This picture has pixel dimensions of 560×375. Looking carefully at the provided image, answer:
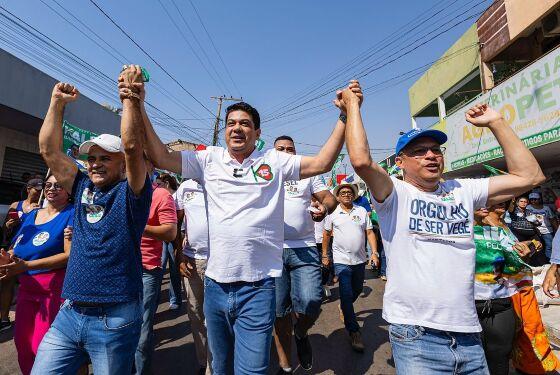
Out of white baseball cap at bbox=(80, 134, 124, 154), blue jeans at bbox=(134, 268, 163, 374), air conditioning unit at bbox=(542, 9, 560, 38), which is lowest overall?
blue jeans at bbox=(134, 268, 163, 374)

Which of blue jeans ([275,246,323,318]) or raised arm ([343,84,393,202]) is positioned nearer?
raised arm ([343,84,393,202])

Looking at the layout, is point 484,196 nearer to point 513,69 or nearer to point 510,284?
point 510,284

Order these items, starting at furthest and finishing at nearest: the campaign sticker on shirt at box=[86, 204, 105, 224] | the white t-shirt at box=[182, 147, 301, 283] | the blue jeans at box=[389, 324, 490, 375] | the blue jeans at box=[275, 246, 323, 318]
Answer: the blue jeans at box=[275, 246, 323, 318]
the white t-shirt at box=[182, 147, 301, 283]
the campaign sticker on shirt at box=[86, 204, 105, 224]
the blue jeans at box=[389, 324, 490, 375]

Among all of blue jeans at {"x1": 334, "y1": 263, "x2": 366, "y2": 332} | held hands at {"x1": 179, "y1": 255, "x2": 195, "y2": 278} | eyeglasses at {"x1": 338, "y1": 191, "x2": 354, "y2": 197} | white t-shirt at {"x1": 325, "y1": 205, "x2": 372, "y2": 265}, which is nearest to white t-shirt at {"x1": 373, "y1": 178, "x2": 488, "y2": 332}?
held hands at {"x1": 179, "y1": 255, "x2": 195, "y2": 278}

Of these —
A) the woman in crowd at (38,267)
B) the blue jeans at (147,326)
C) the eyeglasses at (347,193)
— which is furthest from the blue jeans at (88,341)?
the eyeglasses at (347,193)

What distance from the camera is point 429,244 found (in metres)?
1.84

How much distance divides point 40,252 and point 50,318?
0.48 meters

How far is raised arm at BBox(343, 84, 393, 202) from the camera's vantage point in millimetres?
1753

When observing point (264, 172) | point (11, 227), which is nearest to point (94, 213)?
point (264, 172)

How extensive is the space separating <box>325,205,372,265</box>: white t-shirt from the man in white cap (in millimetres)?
3057

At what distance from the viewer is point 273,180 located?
219 centimetres

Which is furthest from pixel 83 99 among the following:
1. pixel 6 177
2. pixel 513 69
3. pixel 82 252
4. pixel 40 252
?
pixel 513 69

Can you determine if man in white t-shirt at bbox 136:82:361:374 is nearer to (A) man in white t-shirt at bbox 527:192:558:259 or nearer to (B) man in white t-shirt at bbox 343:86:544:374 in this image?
(B) man in white t-shirt at bbox 343:86:544:374

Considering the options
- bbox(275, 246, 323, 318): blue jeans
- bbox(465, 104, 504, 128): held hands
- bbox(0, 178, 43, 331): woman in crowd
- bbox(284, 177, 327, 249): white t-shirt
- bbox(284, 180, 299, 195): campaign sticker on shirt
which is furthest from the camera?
bbox(0, 178, 43, 331): woman in crowd
